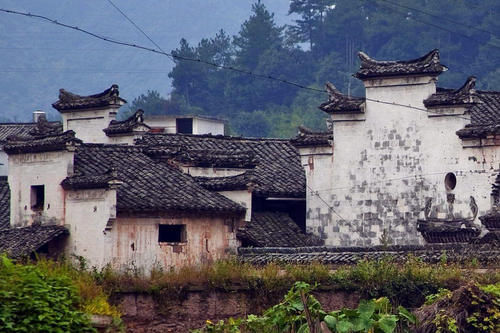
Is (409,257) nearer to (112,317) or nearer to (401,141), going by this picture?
(112,317)

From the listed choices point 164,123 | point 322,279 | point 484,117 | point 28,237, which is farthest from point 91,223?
point 164,123

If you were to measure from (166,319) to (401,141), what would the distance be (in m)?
23.9

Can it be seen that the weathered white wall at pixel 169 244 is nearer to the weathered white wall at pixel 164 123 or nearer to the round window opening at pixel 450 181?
the round window opening at pixel 450 181

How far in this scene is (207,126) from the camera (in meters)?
76.9

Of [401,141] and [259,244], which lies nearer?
[259,244]

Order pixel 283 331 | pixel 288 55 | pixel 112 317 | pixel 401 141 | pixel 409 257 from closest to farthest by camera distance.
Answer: pixel 112 317
pixel 283 331
pixel 409 257
pixel 401 141
pixel 288 55

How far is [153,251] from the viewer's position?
46375 millimetres

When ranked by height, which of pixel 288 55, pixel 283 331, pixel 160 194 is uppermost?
pixel 288 55

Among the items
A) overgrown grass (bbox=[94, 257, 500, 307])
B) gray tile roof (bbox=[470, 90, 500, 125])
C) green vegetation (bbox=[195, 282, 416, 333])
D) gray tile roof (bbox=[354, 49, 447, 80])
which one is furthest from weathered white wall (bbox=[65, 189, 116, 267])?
green vegetation (bbox=[195, 282, 416, 333])

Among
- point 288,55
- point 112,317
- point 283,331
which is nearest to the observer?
point 112,317

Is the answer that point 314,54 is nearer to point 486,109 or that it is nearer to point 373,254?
point 486,109

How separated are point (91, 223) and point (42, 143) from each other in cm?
346

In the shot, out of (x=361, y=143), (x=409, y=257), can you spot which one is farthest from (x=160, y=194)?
(x=409, y=257)

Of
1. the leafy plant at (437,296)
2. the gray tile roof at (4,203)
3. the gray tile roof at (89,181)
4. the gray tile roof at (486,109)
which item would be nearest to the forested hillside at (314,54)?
the gray tile roof at (486,109)
